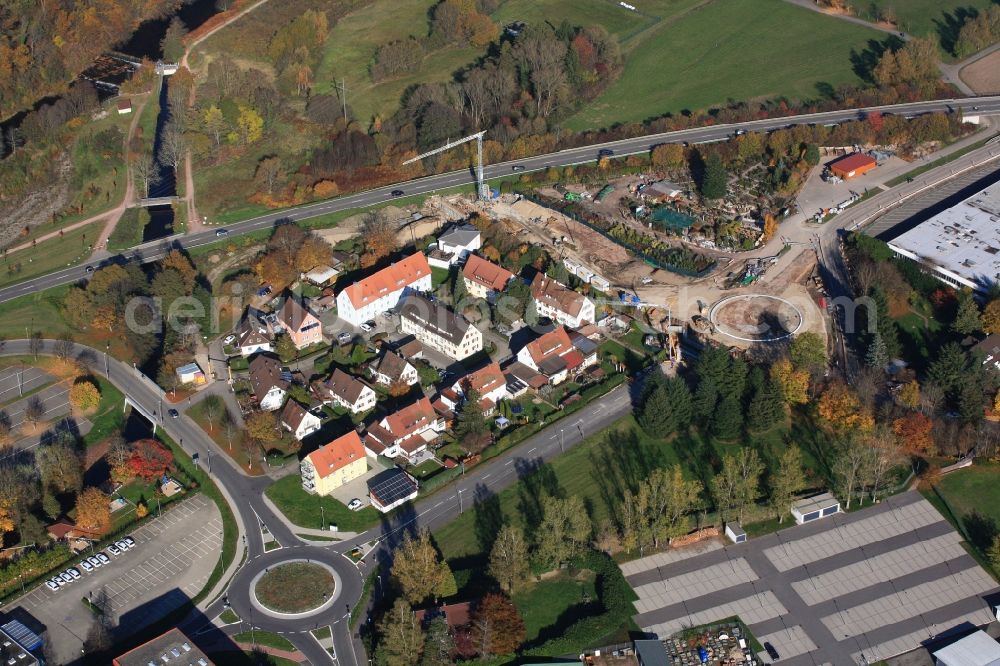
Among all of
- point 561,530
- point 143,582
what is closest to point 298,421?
point 143,582

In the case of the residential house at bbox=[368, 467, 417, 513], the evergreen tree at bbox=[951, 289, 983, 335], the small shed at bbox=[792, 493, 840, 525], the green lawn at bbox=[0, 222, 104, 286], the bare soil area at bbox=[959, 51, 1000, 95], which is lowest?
the small shed at bbox=[792, 493, 840, 525]

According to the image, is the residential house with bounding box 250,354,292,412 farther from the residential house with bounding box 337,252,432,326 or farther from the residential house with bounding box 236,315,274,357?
the residential house with bounding box 337,252,432,326

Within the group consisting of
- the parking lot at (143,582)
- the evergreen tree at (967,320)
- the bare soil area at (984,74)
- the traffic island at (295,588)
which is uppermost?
the bare soil area at (984,74)

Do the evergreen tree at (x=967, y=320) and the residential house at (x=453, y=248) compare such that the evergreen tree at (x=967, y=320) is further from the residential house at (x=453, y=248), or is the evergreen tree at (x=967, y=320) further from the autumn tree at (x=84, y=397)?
the autumn tree at (x=84, y=397)

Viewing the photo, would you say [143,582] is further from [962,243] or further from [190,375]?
[962,243]

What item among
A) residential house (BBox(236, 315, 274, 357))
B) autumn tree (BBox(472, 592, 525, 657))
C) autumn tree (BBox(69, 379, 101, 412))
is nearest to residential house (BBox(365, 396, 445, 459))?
residential house (BBox(236, 315, 274, 357))

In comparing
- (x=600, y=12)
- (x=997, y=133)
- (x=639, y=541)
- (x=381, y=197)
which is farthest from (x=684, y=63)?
(x=639, y=541)

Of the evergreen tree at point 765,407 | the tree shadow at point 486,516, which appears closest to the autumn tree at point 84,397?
the tree shadow at point 486,516
